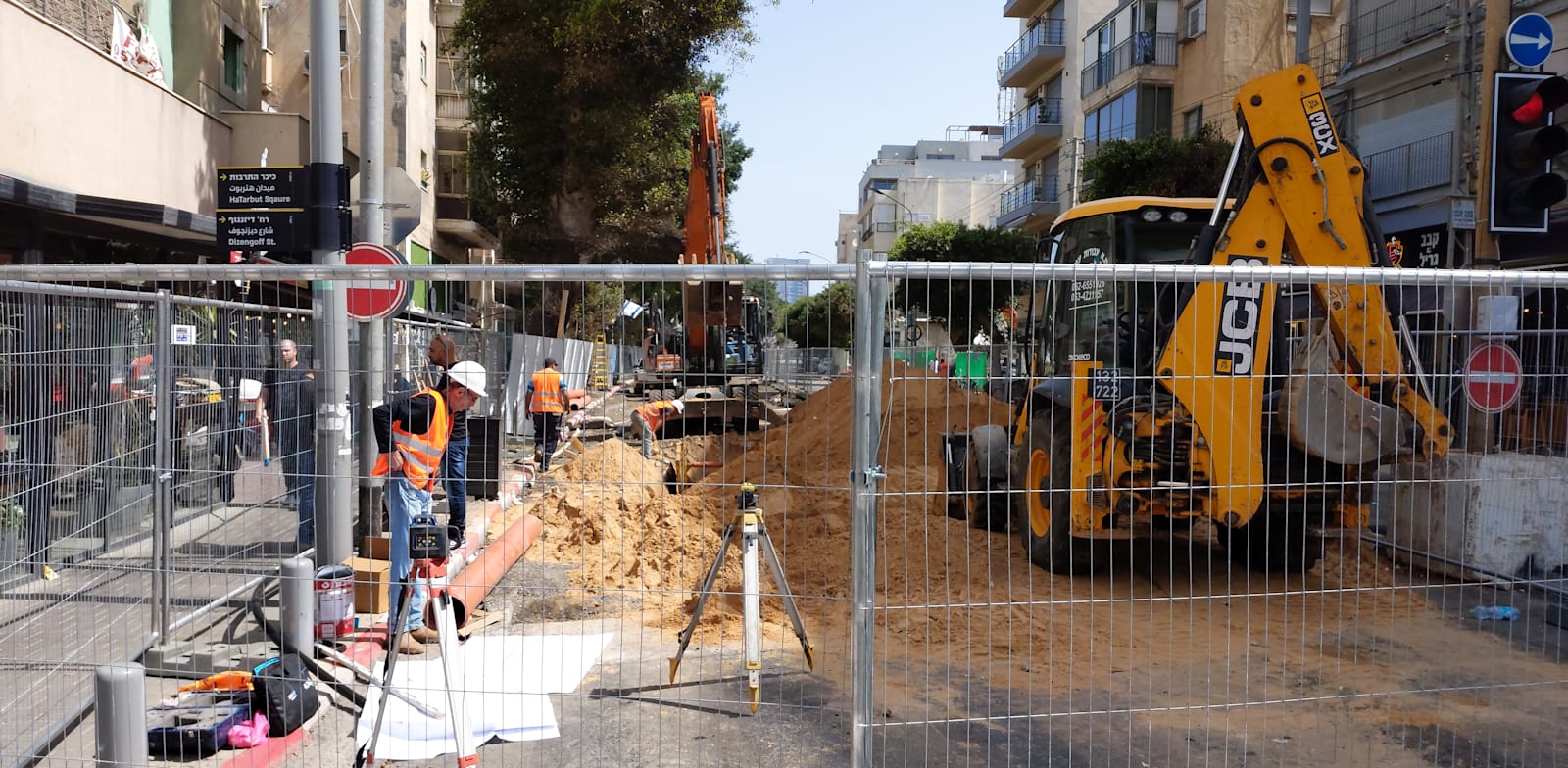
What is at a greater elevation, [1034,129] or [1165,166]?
[1034,129]

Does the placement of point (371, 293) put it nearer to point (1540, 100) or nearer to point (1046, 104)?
point (1540, 100)

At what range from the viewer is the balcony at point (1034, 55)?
4344 centimetres

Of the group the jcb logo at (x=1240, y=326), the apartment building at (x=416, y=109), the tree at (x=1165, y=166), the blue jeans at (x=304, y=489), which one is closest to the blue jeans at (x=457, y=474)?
the blue jeans at (x=304, y=489)

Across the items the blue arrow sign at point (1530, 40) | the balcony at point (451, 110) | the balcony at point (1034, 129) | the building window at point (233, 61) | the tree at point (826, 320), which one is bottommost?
the tree at point (826, 320)

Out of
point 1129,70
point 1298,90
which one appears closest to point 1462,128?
point 1129,70

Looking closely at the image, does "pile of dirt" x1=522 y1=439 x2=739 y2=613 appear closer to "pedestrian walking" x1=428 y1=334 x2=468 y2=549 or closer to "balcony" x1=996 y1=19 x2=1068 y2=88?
"pedestrian walking" x1=428 y1=334 x2=468 y2=549

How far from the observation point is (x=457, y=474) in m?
6.79

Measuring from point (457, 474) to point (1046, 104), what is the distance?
4088 cm

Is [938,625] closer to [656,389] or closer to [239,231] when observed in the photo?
[656,389]

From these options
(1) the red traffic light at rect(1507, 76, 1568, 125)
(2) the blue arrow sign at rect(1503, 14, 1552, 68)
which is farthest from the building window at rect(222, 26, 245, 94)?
(1) the red traffic light at rect(1507, 76, 1568, 125)

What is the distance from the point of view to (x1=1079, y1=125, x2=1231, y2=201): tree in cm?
2842

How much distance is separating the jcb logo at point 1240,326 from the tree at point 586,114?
1836 cm

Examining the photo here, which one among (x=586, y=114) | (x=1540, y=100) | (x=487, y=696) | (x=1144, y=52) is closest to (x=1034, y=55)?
(x=1144, y=52)

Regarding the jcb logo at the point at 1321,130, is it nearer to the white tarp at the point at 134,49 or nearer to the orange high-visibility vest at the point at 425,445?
the orange high-visibility vest at the point at 425,445
